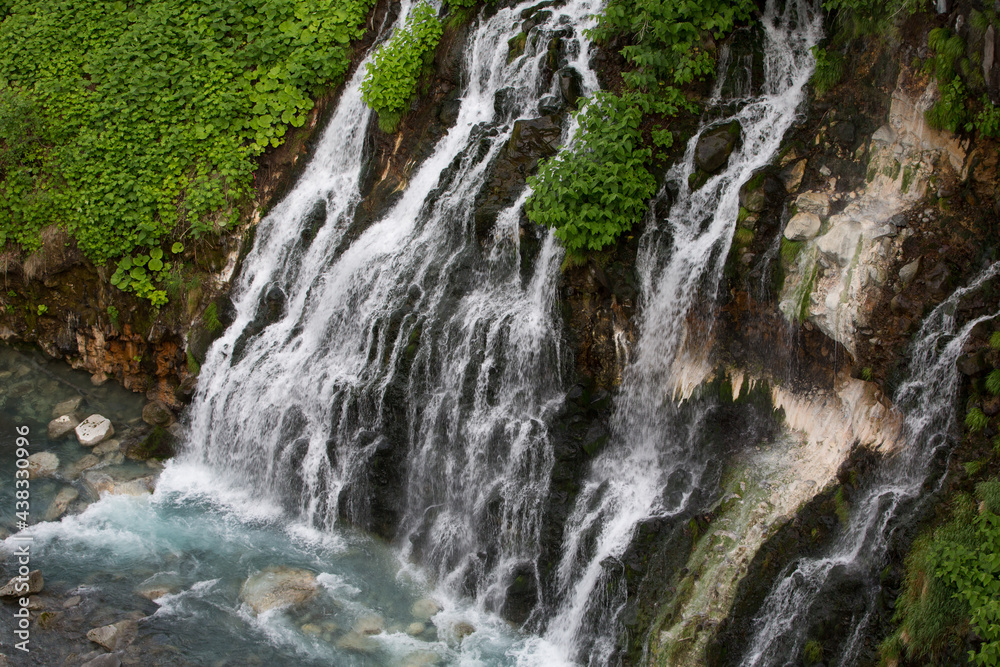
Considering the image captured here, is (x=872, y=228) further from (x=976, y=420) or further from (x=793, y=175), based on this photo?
(x=976, y=420)

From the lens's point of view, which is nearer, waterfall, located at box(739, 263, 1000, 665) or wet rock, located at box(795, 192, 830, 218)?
waterfall, located at box(739, 263, 1000, 665)

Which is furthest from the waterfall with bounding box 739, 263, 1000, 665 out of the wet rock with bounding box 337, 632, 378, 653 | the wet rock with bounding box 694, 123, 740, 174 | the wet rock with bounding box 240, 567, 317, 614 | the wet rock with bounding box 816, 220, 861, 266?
the wet rock with bounding box 240, 567, 317, 614

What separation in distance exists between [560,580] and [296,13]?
922 centimetres

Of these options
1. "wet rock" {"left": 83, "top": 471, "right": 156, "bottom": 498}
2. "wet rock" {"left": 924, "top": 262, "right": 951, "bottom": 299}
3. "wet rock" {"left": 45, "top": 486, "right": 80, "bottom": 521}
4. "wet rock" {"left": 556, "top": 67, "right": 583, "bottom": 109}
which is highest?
"wet rock" {"left": 556, "top": 67, "right": 583, "bottom": 109}

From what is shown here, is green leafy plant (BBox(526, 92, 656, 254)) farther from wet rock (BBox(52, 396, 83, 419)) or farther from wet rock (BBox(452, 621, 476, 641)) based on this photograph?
wet rock (BBox(52, 396, 83, 419))

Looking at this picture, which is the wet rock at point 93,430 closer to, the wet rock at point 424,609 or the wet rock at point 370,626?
the wet rock at point 370,626

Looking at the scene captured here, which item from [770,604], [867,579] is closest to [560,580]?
[770,604]

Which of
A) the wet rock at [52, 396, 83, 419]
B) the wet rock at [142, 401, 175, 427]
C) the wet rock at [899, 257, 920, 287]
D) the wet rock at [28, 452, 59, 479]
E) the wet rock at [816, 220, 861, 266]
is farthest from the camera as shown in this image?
the wet rock at [52, 396, 83, 419]

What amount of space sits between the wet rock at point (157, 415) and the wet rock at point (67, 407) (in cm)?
111

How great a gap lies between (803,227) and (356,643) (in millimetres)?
6083

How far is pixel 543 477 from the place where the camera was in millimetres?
8656

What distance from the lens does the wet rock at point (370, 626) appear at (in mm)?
8578

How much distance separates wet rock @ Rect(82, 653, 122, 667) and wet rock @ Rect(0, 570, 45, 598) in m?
1.38

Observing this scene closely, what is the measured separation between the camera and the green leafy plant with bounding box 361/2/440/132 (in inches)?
442
